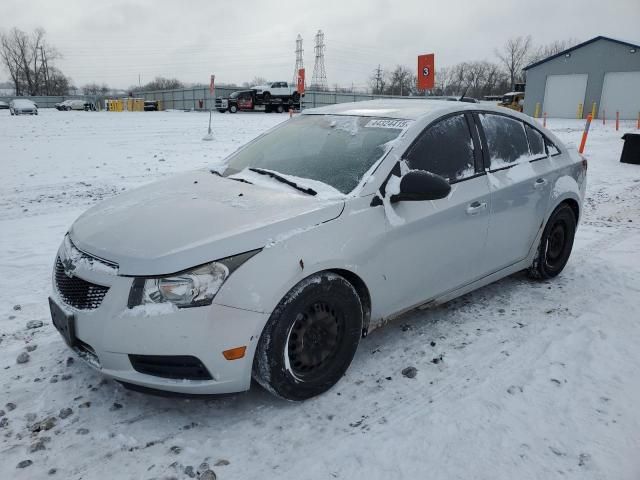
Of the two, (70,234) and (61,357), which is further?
(61,357)

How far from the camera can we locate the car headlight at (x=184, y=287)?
2381 mm

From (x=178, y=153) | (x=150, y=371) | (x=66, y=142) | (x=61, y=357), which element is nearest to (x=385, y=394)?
(x=150, y=371)

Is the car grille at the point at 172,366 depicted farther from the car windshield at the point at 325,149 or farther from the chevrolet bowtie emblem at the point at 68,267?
the car windshield at the point at 325,149

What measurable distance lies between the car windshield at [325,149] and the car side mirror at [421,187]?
0.94 ft

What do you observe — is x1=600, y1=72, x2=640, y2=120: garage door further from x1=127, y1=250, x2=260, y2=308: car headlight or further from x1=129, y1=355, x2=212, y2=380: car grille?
x1=129, y1=355, x2=212, y2=380: car grille

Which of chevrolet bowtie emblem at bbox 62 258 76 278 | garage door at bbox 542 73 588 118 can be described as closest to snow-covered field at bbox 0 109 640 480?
chevrolet bowtie emblem at bbox 62 258 76 278

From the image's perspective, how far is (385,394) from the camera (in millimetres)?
2918

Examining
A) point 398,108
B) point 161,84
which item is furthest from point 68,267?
point 161,84

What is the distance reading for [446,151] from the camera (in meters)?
3.52

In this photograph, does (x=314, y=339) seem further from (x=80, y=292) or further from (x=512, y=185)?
(x=512, y=185)

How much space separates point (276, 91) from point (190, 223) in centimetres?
3702

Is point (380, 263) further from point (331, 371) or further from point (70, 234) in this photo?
point (70, 234)

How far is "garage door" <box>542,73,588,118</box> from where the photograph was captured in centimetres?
3225

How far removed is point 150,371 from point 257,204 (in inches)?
42.9
